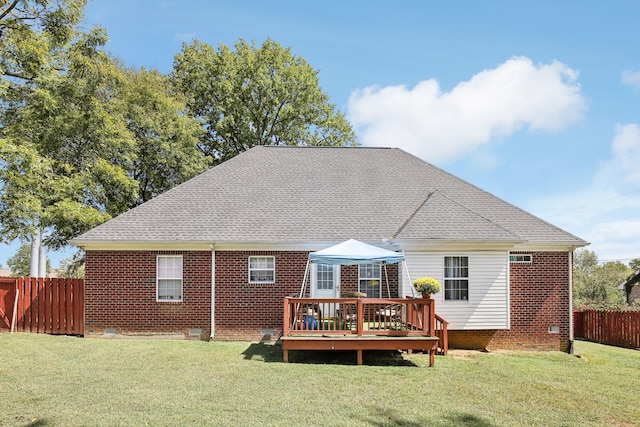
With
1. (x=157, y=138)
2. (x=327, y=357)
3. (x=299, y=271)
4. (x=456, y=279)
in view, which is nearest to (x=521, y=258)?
(x=456, y=279)

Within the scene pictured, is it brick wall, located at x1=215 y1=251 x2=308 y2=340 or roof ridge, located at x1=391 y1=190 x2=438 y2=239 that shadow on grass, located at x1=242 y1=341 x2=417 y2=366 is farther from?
roof ridge, located at x1=391 y1=190 x2=438 y2=239

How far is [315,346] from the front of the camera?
11.0 m

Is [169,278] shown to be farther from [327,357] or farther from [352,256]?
[352,256]

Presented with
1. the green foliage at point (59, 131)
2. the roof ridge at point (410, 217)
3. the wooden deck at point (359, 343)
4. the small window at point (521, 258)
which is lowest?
the wooden deck at point (359, 343)

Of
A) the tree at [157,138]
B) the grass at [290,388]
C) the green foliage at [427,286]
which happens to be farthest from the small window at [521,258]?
the tree at [157,138]

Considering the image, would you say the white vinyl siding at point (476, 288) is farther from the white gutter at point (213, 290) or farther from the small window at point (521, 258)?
the white gutter at point (213, 290)

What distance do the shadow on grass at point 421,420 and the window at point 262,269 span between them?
7741 mm

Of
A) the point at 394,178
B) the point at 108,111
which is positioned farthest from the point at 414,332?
the point at 108,111

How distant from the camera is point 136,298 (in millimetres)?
14422

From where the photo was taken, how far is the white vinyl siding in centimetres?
1368

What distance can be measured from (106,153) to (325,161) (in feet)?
32.1

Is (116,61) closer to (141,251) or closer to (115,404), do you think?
(141,251)

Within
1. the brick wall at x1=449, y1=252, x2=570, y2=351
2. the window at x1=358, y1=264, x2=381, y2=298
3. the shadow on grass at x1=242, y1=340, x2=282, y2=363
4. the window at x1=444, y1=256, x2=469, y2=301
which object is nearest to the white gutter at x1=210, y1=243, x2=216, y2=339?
the shadow on grass at x1=242, y1=340, x2=282, y2=363

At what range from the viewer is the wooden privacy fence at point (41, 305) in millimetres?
14711
